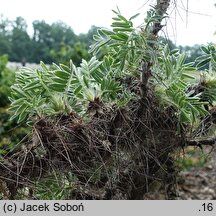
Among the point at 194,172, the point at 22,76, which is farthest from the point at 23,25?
the point at 22,76

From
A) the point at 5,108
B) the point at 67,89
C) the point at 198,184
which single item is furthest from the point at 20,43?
the point at 67,89

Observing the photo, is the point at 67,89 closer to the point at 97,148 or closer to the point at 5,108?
the point at 97,148

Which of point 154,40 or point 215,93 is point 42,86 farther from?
point 215,93

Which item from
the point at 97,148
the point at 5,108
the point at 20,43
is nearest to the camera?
the point at 97,148

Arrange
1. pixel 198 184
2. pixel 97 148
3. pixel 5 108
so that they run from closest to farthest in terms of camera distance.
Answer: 1. pixel 97 148
2. pixel 5 108
3. pixel 198 184

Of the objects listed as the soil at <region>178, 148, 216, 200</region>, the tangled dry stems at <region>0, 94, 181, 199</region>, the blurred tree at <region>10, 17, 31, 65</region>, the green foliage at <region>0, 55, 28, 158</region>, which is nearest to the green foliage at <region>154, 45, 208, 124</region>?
the tangled dry stems at <region>0, 94, 181, 199</region>

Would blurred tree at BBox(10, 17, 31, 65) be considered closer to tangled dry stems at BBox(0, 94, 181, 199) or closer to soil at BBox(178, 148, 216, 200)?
soil at BBox(178, 148, 216, 200)

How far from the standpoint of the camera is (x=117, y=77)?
3.03 feet

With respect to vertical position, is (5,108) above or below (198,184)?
above

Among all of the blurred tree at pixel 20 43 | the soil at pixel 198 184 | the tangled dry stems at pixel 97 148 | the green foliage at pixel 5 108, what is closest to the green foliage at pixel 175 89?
the tangled dry stems at pixel 97 148

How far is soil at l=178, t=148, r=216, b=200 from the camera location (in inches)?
120

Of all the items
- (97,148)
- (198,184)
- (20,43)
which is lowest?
(198,184)

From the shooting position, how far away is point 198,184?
334cm

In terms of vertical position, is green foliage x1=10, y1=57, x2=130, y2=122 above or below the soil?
above
